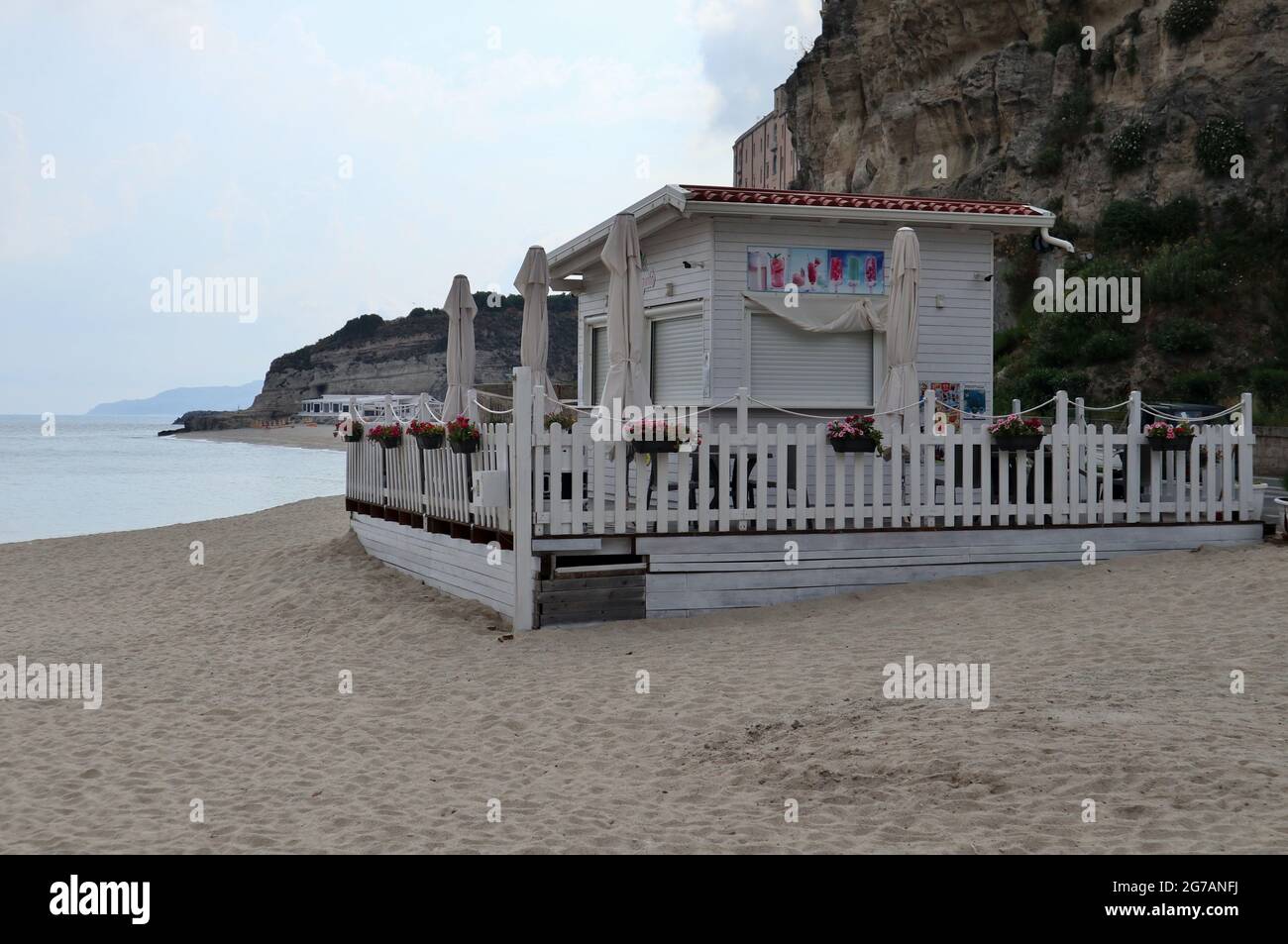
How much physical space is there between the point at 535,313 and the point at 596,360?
3881 millimetres

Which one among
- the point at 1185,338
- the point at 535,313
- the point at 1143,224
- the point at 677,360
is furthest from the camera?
the point at 1143,224

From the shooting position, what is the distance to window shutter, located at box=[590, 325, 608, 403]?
16766 millimetres

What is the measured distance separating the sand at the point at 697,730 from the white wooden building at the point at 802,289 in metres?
3.92

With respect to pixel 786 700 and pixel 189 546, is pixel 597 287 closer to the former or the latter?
pixel 189 546

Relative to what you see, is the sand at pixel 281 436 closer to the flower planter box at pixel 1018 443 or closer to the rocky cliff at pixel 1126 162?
the rocky cliff at pixel 1126 162

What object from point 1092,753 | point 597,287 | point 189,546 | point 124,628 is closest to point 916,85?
point 597,287

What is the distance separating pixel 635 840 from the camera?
4.85m

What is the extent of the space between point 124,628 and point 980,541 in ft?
28.8

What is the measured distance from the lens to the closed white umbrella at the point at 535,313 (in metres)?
12.6

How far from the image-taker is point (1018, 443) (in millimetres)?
10438

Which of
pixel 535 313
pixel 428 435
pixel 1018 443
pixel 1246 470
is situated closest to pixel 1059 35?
pixel 1246 470

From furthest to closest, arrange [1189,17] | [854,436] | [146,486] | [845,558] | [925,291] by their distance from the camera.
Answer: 1. [146,486]
2. [1189,17]
3. [925,291]
4. [845,558]
5. [854,436]

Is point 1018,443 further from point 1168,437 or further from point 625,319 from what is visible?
point 625,319

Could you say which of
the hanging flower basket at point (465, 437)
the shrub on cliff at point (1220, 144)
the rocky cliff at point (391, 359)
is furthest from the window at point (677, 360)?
the rocky cliff at point (391, 359)
